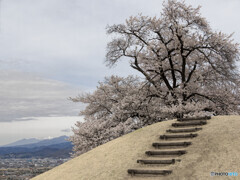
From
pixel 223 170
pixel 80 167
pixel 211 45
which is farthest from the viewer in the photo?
pixel 211 45

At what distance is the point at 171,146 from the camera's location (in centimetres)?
1541

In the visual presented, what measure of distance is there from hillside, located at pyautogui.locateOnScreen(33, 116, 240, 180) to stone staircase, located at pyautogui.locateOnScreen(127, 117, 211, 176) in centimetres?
35

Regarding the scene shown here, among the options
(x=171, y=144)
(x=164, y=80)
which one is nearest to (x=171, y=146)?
(x=171, y=144)

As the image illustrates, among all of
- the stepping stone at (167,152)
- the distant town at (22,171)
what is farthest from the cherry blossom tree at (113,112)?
the distant town at (22,171)

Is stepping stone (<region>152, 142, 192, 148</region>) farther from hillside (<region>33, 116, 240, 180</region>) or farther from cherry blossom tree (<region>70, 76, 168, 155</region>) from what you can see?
cherry blossom tree (<region>70, 76, 168, 155</region>)

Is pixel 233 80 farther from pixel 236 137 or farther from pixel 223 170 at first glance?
pixel 223 170

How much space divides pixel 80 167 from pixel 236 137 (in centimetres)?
851

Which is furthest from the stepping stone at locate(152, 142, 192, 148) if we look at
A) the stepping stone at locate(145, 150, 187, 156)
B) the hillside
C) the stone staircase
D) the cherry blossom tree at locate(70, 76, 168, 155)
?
the cherry blossom tree at locate(70, 76, 168, 155)

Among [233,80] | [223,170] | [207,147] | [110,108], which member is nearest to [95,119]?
[110,108]

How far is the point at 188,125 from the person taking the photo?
18016 millimetres

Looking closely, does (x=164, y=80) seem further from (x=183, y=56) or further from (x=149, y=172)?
(x=149, y=172)

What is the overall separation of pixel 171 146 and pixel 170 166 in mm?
2563

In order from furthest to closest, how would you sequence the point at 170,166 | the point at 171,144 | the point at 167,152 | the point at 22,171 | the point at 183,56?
the point at 22,171 < the point at 183,56 < the point at 171,144 < the point at 167,152 < the point at 170,166

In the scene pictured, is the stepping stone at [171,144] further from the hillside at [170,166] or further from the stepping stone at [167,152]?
the stepping stone at [167,152]
